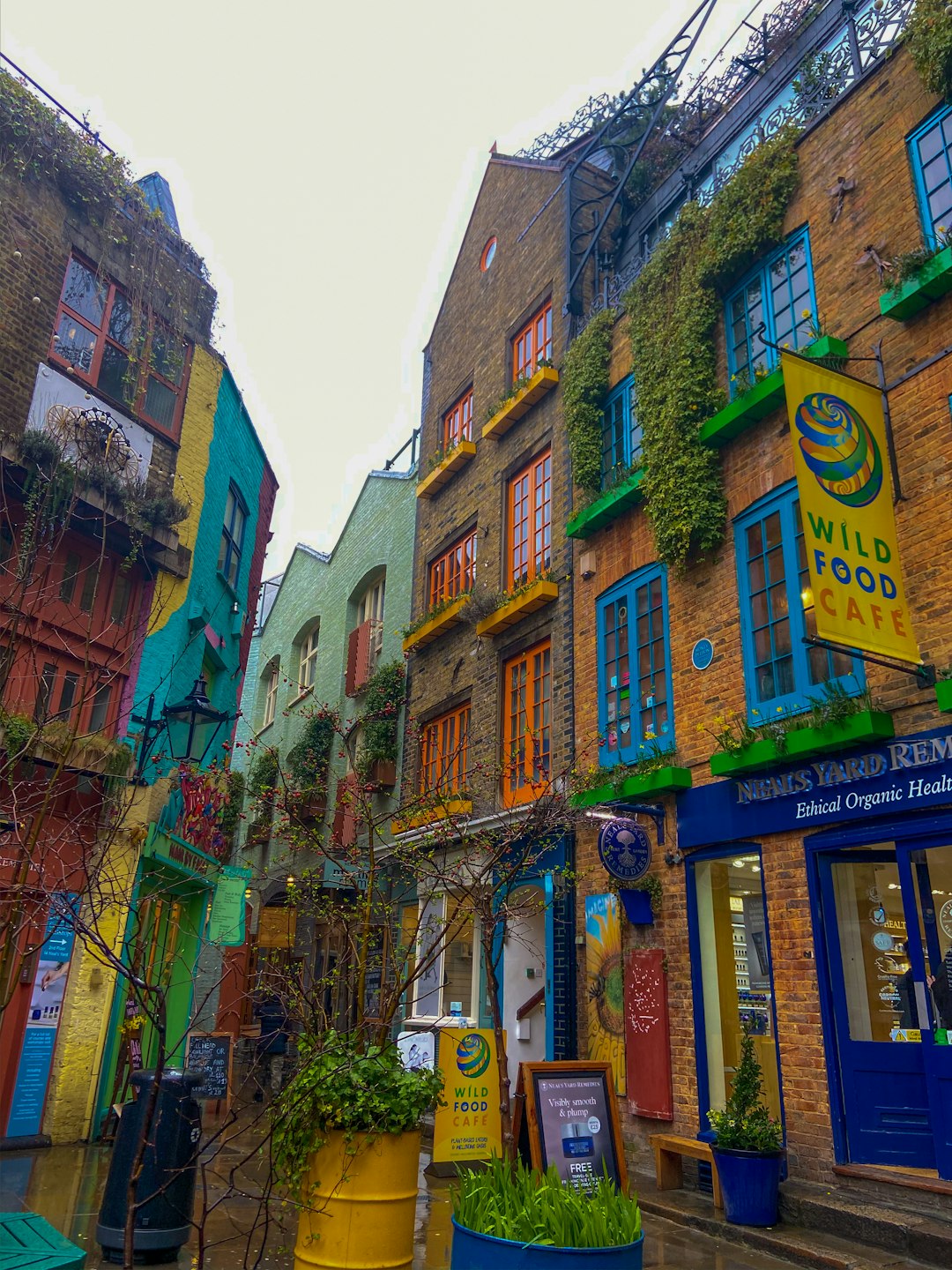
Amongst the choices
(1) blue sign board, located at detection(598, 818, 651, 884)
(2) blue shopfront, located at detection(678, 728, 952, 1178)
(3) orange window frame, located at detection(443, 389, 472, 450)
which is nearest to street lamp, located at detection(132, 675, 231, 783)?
(1) blue sign board, located at detection(598, 818, 651, 884)

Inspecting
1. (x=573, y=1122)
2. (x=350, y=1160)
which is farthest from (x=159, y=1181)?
(x=573, y=1122)

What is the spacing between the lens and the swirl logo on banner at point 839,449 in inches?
299

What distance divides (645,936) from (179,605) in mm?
9538

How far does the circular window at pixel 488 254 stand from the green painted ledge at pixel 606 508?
26.3 feet

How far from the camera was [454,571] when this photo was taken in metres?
17.1

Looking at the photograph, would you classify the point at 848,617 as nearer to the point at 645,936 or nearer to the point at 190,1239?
the point at 645,936

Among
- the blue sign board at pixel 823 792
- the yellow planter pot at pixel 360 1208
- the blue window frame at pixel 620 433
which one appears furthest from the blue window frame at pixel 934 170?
the yellow planter pot at pixel 360 1208

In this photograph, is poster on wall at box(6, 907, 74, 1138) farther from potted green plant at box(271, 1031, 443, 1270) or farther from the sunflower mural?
potted green plant at box(271, 1031, 443, 1270)

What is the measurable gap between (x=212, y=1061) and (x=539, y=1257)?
429 inches

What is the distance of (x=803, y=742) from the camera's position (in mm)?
8102

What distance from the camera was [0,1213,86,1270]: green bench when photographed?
3832mm

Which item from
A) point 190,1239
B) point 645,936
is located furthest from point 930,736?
point 190,1239

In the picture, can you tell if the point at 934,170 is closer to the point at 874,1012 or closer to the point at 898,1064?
the point at 874,1012

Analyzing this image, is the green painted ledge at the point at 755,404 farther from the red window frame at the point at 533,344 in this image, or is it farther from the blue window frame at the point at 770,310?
the red window frame at the point at 533,344
